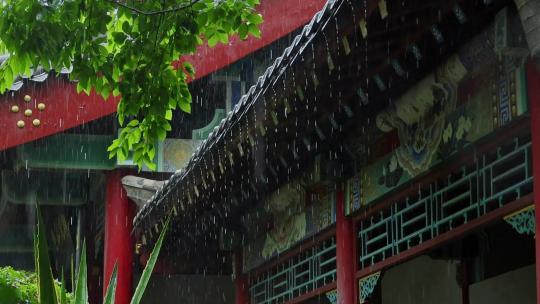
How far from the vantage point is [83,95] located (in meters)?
10.7

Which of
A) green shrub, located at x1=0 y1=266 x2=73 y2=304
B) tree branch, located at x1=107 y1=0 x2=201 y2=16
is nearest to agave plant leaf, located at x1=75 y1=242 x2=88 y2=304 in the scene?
green shrub, located at x1=0 y1=266 x2=73 y2=304

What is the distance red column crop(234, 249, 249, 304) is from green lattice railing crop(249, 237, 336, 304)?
0.09 m

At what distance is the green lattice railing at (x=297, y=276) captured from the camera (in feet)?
27.4

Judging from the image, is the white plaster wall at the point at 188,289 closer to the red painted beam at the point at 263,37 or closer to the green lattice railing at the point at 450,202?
the red painted beam at the point at 263,37

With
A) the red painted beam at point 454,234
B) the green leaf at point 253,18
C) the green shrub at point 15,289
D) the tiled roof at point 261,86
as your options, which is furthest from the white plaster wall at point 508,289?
the green leaf at point 253,18

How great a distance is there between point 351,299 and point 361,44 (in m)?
2.41

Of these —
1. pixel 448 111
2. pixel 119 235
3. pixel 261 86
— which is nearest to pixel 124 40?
pixel 261 86

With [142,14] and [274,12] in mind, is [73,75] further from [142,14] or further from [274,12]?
[274,12]

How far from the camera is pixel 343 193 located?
777 cm

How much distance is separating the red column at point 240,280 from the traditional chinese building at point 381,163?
14 centimetres

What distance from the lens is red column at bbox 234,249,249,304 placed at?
10500 mm

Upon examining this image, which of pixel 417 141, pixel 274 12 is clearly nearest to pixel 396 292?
pixel 274 12

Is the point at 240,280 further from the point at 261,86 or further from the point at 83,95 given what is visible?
the point at 261,86

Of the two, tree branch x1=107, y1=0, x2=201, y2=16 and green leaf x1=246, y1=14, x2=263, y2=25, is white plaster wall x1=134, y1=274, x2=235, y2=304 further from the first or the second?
tree branch x1=107, y1=0, x2=201, y2=16
